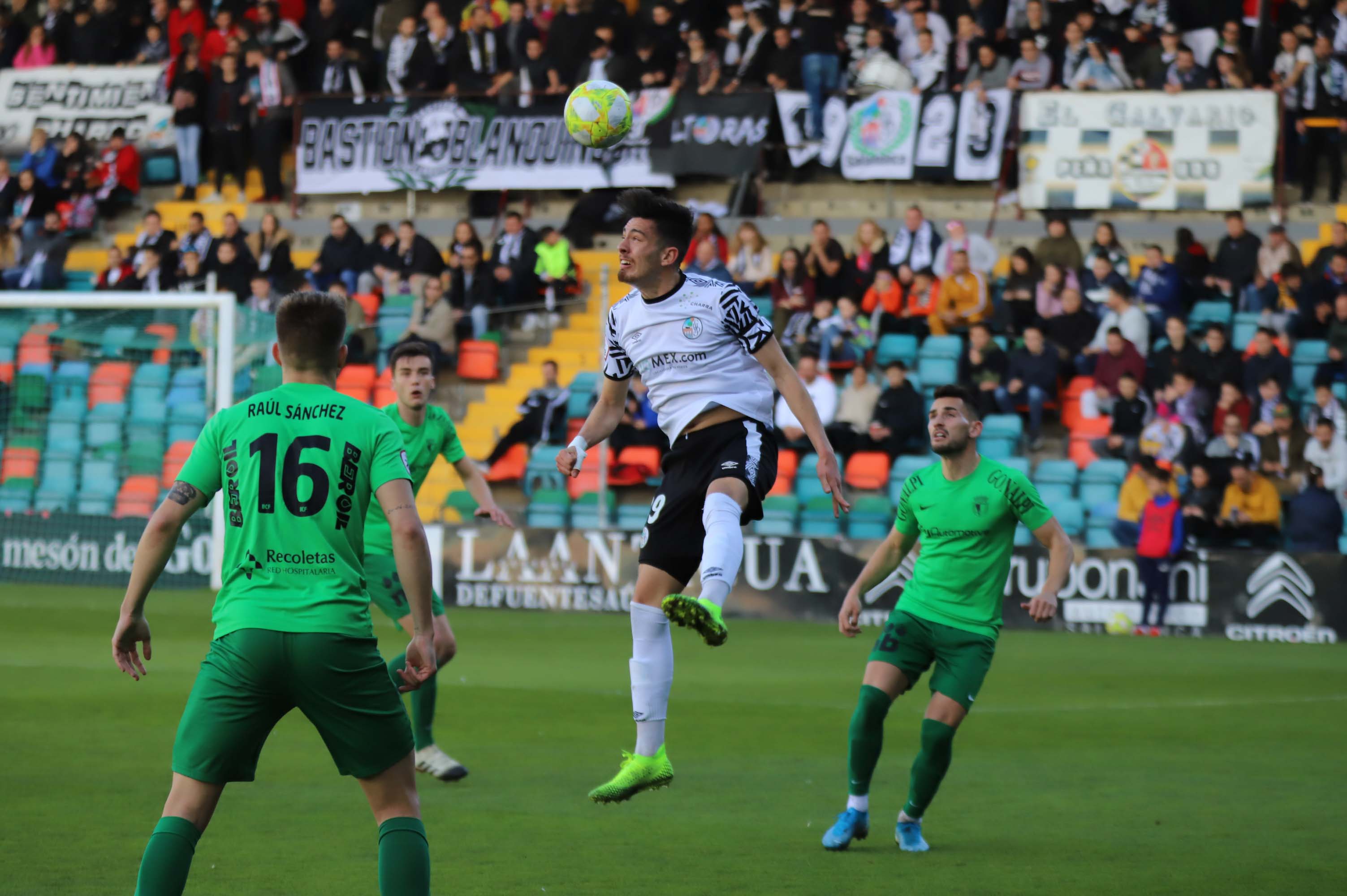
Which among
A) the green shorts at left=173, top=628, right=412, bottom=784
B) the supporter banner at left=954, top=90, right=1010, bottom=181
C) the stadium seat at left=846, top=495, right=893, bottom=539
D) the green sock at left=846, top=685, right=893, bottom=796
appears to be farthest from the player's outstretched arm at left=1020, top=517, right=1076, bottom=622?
the supporter banner at left=954, top=90, right=1010, bottom=181

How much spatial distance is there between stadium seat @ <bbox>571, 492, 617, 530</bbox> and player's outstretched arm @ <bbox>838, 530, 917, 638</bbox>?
11.0 m

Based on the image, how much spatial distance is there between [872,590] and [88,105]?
14755mm

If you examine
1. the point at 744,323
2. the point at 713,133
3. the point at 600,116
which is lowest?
the point at 744,323

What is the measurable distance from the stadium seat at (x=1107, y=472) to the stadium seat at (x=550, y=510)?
5.50 m

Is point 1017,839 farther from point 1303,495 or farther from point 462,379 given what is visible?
→ point 462,379

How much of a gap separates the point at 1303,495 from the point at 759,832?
433 inches

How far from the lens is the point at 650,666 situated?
6.87 meters

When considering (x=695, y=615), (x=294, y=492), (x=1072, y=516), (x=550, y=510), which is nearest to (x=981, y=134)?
(x=1072, y=516)

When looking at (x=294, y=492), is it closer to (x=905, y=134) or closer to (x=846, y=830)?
(x=846, y=830)

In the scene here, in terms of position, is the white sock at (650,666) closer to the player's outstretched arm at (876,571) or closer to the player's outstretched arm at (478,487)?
the player's outstretched arm at (876,571)

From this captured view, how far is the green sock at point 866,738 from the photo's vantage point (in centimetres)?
761

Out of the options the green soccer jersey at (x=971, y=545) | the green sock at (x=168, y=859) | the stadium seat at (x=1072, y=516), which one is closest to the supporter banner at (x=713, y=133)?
the stadium seat at (x=1072, y=516)

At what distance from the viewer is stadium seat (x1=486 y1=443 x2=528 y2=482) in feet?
66.0

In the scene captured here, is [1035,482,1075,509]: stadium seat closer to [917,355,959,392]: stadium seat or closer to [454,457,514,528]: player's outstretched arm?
[917,355,959,392]: stadium seat
